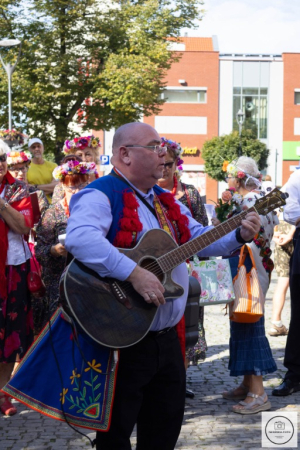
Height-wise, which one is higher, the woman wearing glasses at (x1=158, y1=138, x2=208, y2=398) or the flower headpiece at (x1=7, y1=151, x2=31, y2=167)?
the flower headpiece at (x1=7, y1=151, x2=31, y2=167)

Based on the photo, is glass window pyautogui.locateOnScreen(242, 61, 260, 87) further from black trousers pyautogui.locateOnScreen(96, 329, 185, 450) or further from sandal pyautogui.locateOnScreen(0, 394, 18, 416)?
black trousers pyautogui.locateOnScreen(96, 329, 185, 450)

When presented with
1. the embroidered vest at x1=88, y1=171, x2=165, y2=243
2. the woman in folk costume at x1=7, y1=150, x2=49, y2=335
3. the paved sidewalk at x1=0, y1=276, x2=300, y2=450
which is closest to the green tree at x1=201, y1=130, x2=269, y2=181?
the woman in folk costume at x1=7, y1=150, x2=49, y2=335

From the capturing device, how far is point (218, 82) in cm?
5706

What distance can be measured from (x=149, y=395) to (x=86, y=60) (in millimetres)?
24885

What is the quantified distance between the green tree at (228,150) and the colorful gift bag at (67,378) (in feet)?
156

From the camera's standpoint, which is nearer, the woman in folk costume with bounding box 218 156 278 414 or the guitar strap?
the guitar strap

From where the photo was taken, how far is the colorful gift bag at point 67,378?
3.25m

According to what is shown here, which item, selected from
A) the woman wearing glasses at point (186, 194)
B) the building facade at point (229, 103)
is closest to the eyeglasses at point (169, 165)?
the woman wearing glasses at point (186, 194)

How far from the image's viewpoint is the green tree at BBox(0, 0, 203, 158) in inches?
1022

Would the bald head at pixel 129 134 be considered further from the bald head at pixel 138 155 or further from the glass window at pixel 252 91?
the glass window at pixel 252 91

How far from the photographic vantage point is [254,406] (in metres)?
5.48
